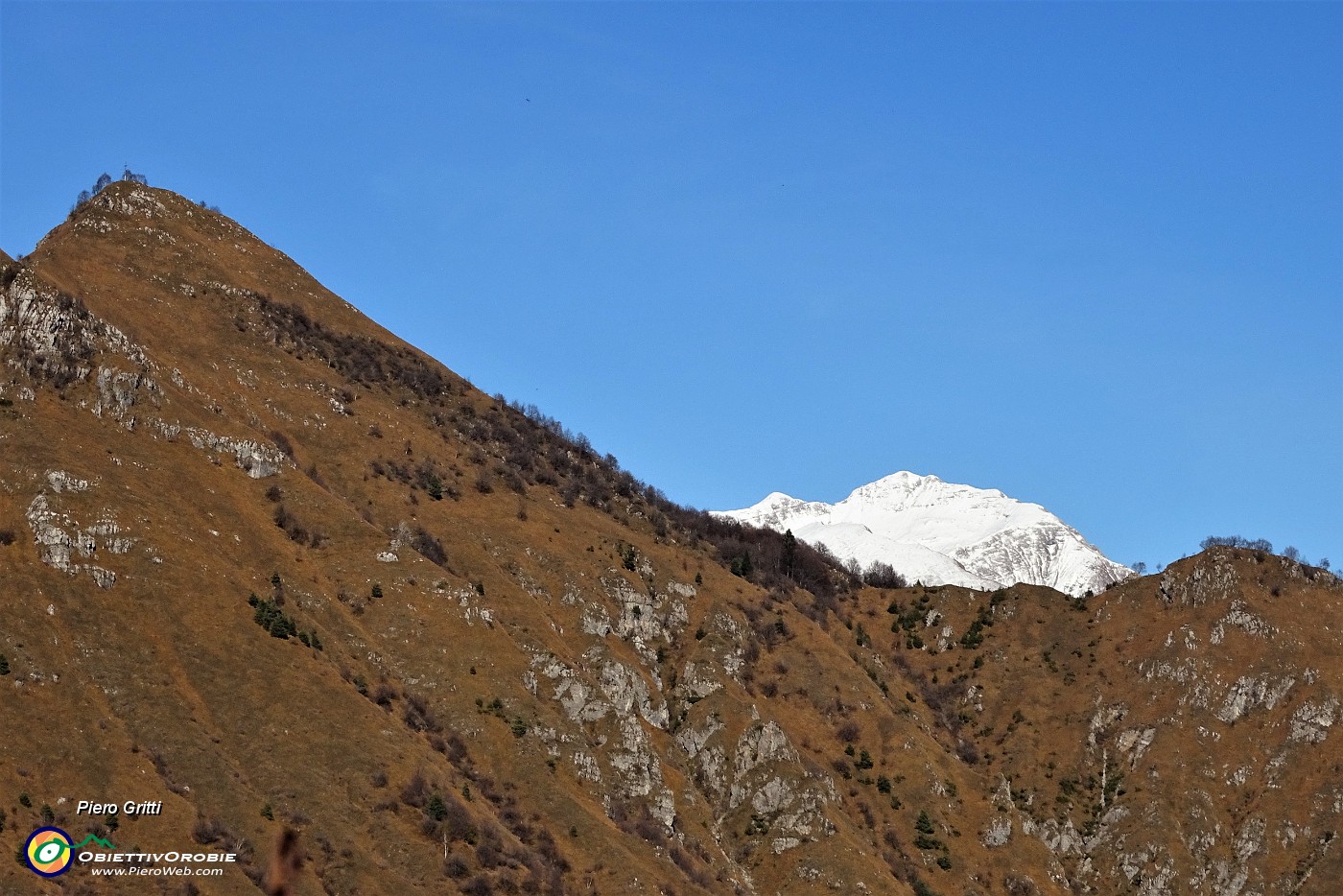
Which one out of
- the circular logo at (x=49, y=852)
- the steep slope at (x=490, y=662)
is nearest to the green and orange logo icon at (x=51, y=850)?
the circular logo at (x=49, y=852)

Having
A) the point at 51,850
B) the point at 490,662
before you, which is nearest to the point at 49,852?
the point at 51,850

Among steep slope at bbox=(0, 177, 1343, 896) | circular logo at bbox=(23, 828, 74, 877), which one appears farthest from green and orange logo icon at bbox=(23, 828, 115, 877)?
steep slope at bbox=(0, 177, 1343, 896)

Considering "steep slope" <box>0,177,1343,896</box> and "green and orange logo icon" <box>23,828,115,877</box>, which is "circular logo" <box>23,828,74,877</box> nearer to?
"green and orange logo icon" <box>23,828,115,877</box>

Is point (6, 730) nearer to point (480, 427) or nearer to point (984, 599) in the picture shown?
point (480, 427)

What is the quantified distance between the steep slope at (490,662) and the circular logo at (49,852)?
43.9 inches

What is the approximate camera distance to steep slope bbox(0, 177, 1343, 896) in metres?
90.1

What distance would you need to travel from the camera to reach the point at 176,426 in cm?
11725

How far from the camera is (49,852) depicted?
7138cm

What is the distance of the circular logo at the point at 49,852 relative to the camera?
7044 cm

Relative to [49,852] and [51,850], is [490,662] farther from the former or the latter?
[49,852]

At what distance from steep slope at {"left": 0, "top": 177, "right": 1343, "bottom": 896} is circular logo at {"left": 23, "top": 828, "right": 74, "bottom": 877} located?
1115mm

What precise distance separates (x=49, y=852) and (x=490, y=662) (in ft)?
156

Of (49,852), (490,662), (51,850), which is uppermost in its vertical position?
(490,662)

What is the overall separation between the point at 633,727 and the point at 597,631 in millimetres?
13953
